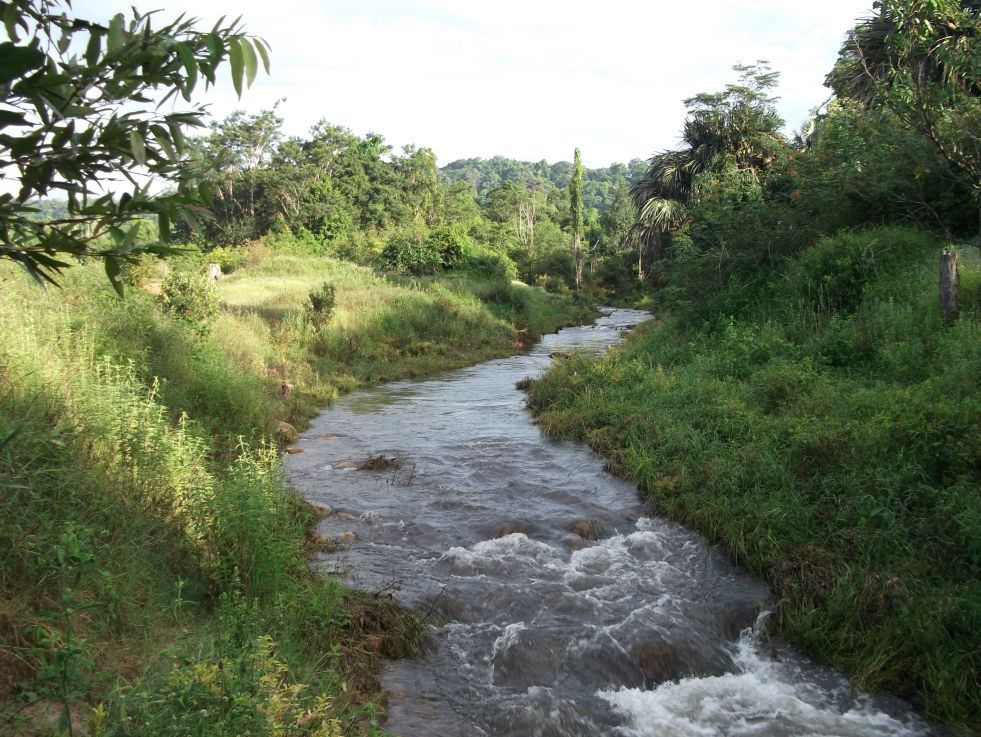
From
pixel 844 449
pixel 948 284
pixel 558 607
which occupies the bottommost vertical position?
pixel 558 607

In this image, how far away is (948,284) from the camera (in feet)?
29.6

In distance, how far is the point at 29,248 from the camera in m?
1.59

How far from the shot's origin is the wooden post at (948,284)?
8930mm

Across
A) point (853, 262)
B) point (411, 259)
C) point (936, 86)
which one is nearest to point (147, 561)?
point (936, 86)

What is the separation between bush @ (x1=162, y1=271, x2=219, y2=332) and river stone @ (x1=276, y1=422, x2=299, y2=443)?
2564 mm

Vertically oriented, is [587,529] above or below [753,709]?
above

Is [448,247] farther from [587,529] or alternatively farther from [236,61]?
[236,61]

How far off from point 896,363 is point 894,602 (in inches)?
177

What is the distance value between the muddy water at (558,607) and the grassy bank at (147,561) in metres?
0.56

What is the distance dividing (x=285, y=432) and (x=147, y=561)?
21.7 ft

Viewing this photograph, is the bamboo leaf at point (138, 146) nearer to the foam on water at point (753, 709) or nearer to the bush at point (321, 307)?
the foam on water at point (753, 709)

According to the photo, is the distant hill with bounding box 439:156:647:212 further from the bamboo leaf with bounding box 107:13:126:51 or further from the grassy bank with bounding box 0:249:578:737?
the bamboo leaf with bounding box 107:13:126:51

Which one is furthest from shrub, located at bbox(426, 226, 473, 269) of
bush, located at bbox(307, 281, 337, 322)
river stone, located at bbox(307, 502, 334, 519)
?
river stone, located at bbox(307, 502, 334, 519)

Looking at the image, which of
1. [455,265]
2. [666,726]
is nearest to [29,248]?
[666,726]
